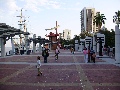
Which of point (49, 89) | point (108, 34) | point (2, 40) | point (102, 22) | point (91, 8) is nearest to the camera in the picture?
point (49, 89)

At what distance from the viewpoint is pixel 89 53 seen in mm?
24641

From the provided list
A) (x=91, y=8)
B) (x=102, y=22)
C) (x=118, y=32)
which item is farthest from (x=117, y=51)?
(x=91, y=8)

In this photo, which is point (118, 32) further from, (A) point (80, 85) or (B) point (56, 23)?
(B) point (56, 23)

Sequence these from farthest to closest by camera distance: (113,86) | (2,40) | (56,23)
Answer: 1. (56,23)
2. (2,40)
3. (113,86)

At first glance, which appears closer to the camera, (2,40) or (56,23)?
(2,40)

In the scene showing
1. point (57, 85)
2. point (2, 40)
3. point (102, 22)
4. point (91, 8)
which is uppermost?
point (91, 8)

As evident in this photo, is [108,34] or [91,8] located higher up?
[91,8]

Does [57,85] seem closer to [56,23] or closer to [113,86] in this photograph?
[113,86]

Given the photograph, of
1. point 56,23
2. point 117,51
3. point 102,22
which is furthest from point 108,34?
point 56,23

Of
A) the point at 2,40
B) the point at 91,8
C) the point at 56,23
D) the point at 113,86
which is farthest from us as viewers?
the point at 91,8

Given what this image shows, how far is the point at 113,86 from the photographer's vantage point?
10.4 meters

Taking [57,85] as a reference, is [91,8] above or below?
above

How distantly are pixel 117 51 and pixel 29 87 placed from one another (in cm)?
1504

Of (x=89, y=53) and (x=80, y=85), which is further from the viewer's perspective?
(x=89, y=53)
